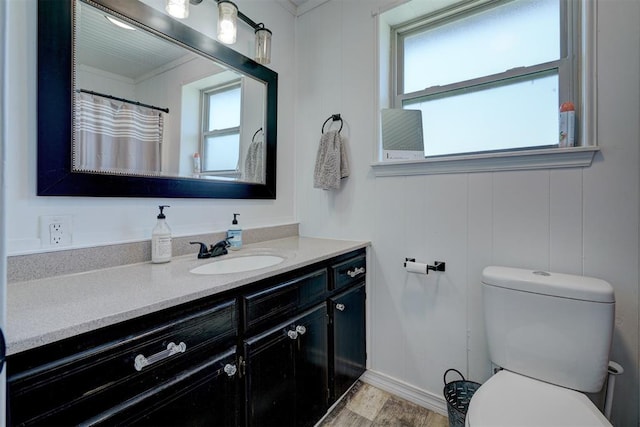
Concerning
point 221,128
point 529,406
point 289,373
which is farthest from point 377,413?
point 221,128

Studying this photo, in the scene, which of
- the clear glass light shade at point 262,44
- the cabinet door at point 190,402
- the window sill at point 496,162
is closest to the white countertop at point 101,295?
the cabinet door at point 190,402

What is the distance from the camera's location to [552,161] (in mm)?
1264

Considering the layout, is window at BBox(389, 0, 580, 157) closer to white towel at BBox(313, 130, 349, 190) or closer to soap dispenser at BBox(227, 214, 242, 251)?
white towel at BBox(313, 130, 349, 190)

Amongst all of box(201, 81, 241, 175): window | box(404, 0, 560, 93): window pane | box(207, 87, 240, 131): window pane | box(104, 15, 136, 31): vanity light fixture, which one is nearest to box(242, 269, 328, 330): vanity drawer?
box(201, 81, 241, 175): window

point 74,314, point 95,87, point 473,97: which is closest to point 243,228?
point 95,87

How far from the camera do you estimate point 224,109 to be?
5.33 ft

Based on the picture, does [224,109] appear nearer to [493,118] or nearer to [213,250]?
[213,250]

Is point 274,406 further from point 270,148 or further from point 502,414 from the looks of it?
point 270,148

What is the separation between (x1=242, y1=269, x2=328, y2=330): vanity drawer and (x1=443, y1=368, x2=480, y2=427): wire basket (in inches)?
31.2

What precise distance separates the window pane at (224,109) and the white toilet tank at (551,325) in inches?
60.3

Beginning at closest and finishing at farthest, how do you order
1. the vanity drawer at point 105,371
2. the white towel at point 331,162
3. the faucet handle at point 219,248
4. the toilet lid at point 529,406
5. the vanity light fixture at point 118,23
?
the vanity drawer at point 105,371, the toilet lid at point 529,406, the vanity light fixture at point 118,23, the faucet handle at point 219,248, the white towel at point 331,162

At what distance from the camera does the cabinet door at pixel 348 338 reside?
149 cm

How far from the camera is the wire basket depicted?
131 cm

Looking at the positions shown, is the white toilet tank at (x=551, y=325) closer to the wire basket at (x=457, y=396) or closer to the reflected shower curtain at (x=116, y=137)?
the wire basket at (x=457, y=396)
